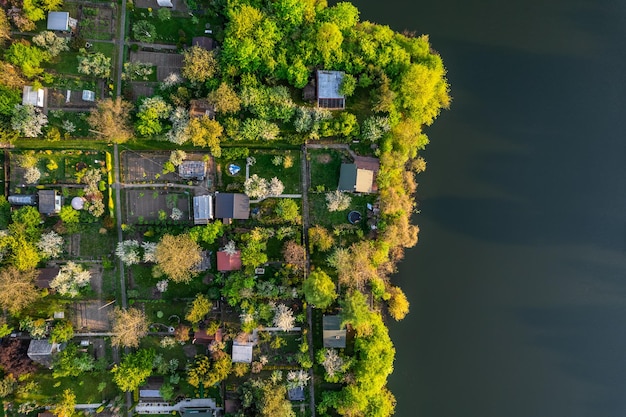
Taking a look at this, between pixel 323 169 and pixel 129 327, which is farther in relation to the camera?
pixel 323 169

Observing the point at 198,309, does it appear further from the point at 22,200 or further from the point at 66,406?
the point at 22,200

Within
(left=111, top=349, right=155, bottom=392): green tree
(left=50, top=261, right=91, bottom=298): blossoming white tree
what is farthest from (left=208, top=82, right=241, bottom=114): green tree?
(left=111, top=349, right=155, bottom=392): green tree

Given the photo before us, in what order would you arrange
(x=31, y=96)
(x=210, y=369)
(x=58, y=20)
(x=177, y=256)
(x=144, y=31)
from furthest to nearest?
(x=144, y=31)
(x=58, y=20)
(x=31, y=96)
(x=210, y=369)
(x=177, y=256)

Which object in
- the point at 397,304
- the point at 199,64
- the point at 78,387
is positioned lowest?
the point at 78,387

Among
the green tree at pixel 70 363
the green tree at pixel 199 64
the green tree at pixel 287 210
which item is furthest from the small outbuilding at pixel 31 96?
the green tree at pixel 287 210

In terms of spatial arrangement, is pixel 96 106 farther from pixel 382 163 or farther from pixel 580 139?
pixel 580 139

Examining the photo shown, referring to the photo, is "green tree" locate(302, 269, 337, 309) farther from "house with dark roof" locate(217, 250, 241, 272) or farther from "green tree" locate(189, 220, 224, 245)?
"green tree" locate(189, 220, 224, 245)

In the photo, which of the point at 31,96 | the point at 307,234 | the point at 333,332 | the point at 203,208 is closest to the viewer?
the point at 31,96

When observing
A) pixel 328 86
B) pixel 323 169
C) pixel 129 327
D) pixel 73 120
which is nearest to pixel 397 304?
pixel 323 169
